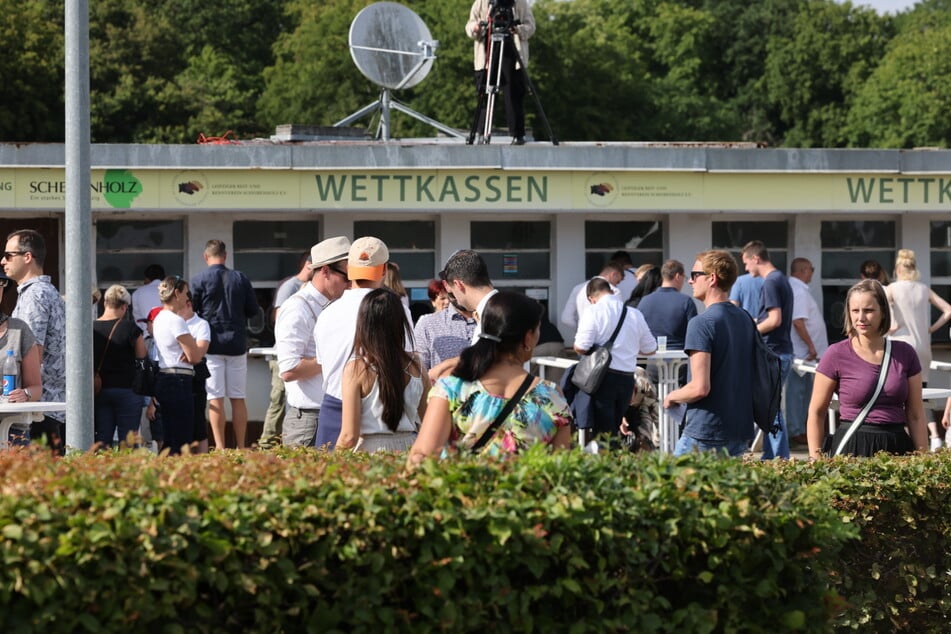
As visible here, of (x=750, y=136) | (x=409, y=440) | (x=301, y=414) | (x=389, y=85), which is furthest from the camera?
(x=750, y=136)

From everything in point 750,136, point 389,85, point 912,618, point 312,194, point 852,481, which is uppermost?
point 750,136

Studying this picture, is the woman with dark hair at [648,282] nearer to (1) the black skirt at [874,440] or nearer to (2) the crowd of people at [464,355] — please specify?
(2) the crowd of people at [464,355]

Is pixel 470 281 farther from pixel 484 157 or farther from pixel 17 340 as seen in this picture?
pixel 484 157

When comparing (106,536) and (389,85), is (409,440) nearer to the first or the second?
(106,536)

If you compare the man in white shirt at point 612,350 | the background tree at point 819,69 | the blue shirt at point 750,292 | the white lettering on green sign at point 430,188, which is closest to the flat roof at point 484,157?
the white lettering on green sign at point 430,188

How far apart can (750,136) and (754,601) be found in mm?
66037

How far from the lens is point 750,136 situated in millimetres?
68938

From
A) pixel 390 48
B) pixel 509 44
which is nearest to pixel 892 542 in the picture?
pixel 509 44

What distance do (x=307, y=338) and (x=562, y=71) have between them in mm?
54479

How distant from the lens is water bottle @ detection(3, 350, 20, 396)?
8.32 metres

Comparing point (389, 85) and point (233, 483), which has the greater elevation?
point (389, 85)

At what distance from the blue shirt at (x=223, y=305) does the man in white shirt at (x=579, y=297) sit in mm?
3220

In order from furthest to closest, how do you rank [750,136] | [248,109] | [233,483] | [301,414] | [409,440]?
[750,136]
[248,109]
[301,414]
[409,440]
[233,483]

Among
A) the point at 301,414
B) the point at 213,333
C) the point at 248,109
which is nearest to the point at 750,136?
the point at 248,109
